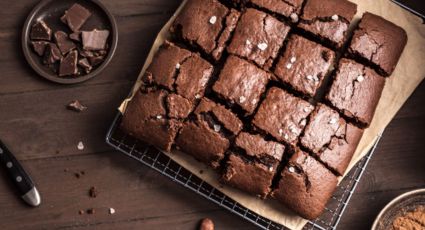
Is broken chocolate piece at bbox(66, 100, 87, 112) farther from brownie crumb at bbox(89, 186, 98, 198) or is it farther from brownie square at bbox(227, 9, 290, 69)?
brownie square at bbox(227, 9, 290, 69)

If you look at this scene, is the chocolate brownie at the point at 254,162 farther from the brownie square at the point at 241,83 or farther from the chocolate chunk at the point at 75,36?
the chocolate chunk at the point at 75,36

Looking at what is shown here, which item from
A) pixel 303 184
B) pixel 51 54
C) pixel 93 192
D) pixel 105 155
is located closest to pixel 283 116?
pixel 303 184

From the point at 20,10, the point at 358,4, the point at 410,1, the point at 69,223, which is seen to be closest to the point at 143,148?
the point at 69,223

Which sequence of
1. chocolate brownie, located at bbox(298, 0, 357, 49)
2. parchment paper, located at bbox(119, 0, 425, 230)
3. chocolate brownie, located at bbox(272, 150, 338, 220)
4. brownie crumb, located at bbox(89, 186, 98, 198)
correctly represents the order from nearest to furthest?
chocolate brownie, located at bbox(272, 150, 338, 220) → chocolate brownie, located at bbox(298, 0, 357, 49) → parchment paper, located at bbox(119, 0, 425, 230) → brownie crumb, located at bbox(89, 186, 98, 198)

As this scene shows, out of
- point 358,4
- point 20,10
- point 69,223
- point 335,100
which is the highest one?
point 358,4

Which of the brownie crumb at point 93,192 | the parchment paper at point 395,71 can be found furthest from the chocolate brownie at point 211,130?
the brownie crumb at point 93,192

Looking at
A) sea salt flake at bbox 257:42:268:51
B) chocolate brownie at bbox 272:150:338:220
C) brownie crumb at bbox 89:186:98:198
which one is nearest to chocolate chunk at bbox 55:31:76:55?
brownie crumb at bbox 89:186:98:198

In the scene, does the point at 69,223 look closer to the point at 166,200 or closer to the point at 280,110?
the point at 166,200
